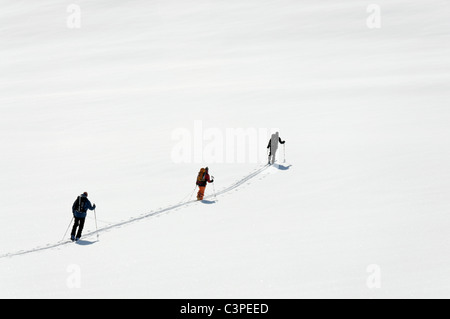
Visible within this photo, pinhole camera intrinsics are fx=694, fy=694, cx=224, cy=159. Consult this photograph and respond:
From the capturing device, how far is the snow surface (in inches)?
471

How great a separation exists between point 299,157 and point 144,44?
26443 mm

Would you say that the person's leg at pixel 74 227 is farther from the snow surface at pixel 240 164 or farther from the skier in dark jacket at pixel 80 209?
the snow surface at pixel 240 164

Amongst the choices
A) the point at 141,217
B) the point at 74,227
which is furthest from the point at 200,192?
the point at 74,227

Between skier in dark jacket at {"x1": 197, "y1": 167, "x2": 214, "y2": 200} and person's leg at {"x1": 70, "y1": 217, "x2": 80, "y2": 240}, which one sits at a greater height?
skier in dark jacket at {"x1": 197, "y1": 167, "x2": 214, "y2": 200}

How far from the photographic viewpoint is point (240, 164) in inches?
784

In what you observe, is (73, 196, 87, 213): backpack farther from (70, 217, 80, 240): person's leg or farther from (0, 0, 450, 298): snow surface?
(0, 0, 450, 298): snow surface

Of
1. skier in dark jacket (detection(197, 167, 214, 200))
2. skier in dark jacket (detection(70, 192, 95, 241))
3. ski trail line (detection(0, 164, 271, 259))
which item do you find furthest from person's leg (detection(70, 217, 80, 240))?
skier in dark jacket (detection(197, 167, 214, 200))

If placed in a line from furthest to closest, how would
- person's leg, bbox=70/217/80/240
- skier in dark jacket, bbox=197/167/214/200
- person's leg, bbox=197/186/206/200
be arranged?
person's leg, bbox=197/186/206/200 → skier in dark jacket, bbox=197/167/214/200 → person's leg, bbox=70/217/80/240

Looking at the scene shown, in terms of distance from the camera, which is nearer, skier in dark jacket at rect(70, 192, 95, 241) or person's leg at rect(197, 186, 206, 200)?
skier in dark jacket at rect(70, 192, 95, 241)

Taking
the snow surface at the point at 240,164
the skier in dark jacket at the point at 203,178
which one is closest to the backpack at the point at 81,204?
the snow surface at the point at 240,164

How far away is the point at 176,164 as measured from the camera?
20281 millimetres

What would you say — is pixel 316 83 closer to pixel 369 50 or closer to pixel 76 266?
pixel 369 50

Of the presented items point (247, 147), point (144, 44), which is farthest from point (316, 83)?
point (144, 44)
